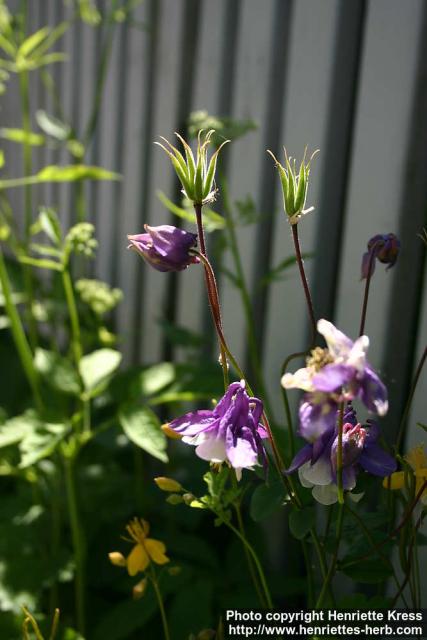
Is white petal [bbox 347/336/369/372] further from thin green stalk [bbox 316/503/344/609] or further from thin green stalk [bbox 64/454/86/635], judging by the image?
thin green stalk [bbox 64/454/86/635]

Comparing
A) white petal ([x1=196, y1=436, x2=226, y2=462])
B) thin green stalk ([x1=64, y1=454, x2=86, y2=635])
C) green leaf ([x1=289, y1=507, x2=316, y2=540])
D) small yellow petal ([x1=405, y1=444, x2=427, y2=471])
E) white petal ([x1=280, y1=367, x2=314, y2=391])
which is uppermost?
white petal ([x1=280, y1=367, x2=314, y2=391])

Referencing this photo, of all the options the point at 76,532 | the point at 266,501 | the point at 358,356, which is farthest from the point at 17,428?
the point at 358,356

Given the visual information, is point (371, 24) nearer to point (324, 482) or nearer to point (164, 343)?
point (324, 482)

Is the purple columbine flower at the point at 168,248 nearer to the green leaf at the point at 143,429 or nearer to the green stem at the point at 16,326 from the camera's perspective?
the green leaf at the point at 143,429

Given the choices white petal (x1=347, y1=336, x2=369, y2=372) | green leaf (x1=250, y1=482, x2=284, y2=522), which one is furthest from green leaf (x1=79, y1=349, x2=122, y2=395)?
white petal (x1=347, y1=336, x2=369, y2=372)

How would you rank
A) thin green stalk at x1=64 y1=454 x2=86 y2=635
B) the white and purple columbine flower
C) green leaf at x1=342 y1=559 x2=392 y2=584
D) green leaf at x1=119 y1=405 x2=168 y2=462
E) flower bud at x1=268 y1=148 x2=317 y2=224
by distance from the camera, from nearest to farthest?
the white and purple columbine flower
flower bud at x1=268 y1=148 x2=317 y2=224
green leaf at x1=342 y1=559 x2=392 y2=584
green leaf at x1=119 y1=405 x2=168 y2=462
thin green stalk at x1=64 y1=454 x2=86 y2=635

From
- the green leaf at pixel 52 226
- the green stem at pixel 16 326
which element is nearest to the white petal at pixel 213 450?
the green leaf at pixel 52 226
